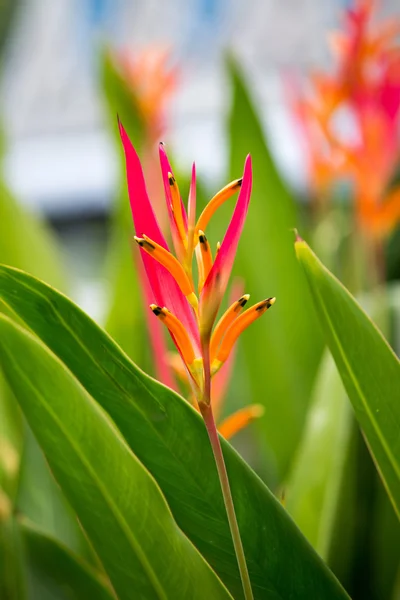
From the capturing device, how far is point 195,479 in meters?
0.18

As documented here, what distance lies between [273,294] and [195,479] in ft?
0.77

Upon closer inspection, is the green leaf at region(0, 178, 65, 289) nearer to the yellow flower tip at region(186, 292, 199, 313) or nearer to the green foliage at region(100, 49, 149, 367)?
the green foliage at region(100, 49, 149, 367)

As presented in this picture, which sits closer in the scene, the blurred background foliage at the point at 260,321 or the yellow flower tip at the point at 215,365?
the yellow flower tip at the point at 215,365

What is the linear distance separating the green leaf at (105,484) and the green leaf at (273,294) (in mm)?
206

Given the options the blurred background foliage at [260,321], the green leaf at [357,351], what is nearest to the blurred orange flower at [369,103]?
the blurred background foliage at [260,321]

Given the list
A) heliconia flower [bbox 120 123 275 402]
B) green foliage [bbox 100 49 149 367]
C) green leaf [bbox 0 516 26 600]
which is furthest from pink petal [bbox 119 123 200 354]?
green foliage [bbox 100 49 149 367]

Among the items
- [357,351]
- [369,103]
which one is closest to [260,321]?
[369,103]

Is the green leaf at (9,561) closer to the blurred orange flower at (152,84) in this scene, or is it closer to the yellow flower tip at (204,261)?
the yellow flower tip at (204,261)

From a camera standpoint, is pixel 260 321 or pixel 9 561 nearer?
pixel 9 561

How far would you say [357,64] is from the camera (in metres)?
0.32

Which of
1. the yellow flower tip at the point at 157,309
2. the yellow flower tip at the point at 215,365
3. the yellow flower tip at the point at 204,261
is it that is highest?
the yellow flower tip at the point at 204,261

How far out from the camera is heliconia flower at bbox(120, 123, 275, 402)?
15cm

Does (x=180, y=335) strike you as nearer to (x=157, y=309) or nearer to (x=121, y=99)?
(x=157, y=309)

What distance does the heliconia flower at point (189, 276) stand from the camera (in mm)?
149
